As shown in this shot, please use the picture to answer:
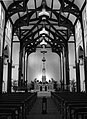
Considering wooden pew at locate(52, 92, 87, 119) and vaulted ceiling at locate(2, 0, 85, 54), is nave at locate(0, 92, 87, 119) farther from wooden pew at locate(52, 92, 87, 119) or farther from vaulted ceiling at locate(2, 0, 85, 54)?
vaulted ceiling at locate(2, 0, 85, 54)

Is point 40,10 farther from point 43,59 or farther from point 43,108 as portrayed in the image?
point 43,108

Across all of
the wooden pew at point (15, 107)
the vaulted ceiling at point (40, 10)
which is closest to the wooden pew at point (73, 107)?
the wooden pew at point (15, 107)

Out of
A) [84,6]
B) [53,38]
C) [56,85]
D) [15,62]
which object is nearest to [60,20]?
[84,6]

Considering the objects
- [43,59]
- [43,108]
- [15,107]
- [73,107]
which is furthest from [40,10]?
[73,107]

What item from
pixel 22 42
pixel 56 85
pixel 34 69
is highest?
pixel 22 42

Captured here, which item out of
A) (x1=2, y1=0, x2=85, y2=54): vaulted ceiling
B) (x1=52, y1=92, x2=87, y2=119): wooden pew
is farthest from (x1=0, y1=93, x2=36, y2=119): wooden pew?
(x1=2, y1=0, x2=85, y2=54): vaulted ceiling

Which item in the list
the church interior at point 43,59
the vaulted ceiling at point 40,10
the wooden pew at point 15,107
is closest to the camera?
the wooden pew at point 15,107

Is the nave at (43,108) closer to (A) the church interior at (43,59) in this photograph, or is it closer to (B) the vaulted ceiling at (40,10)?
(A) the church interior at (43,59)

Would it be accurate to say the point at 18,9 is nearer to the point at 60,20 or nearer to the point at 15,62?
the point at 60,20

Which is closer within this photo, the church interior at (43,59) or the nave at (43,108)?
the nave at (43,108)

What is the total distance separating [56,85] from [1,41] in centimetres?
1983

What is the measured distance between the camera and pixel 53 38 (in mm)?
29344

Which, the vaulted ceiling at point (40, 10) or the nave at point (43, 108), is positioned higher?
the vaulted ceiling at point (40, 10)

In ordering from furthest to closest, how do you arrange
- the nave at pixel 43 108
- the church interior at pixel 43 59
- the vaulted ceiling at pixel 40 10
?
the vaulted ceiling at pixel 40 10 → the church interior at pixel 43 59 → the nave at pixel 43 108
